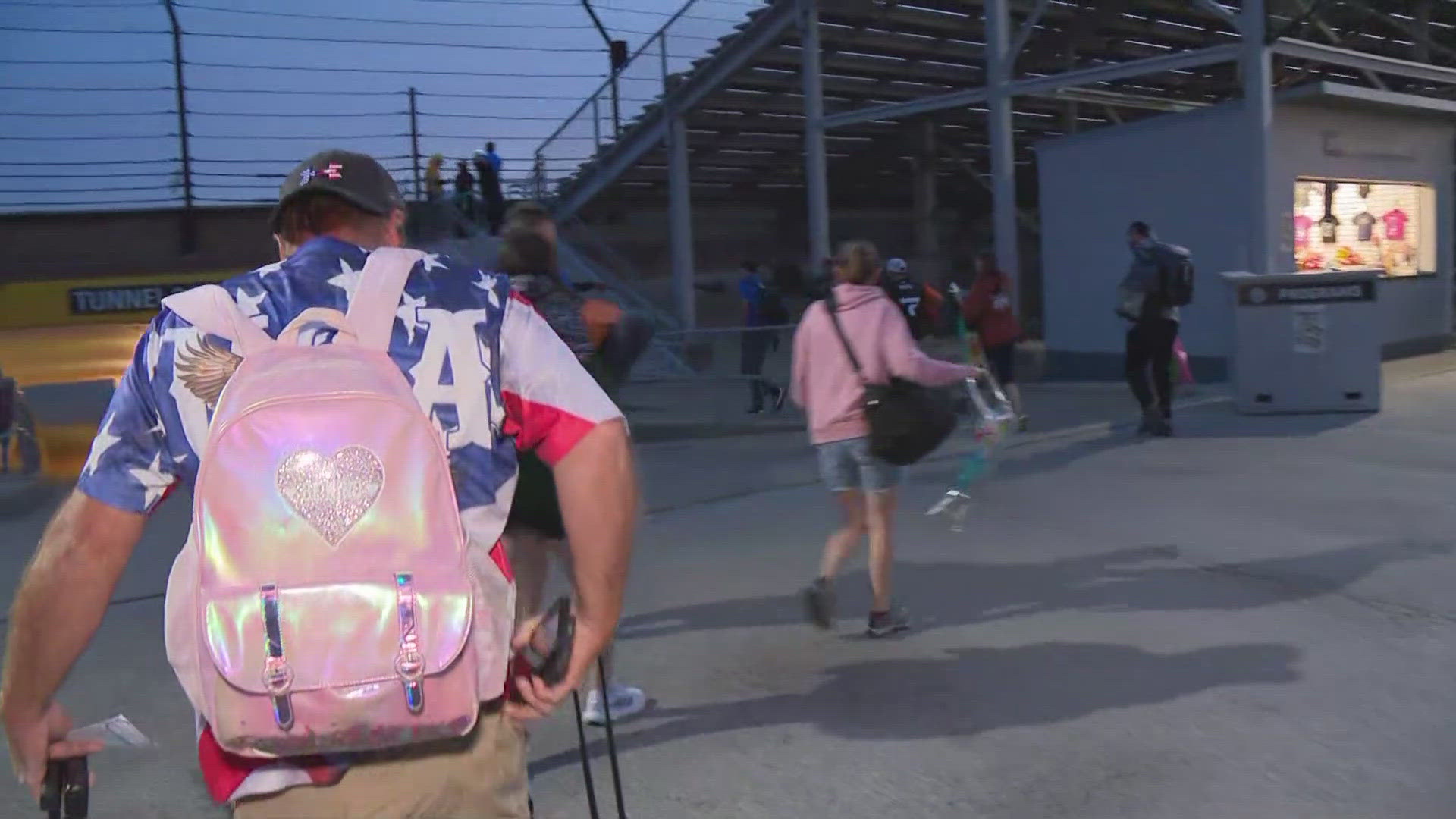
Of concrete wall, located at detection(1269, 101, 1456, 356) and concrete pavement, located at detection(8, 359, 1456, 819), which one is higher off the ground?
concrete wall, located at detection(1269, 101, 1456, 356)

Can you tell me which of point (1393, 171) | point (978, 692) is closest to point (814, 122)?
point (1393, 171)

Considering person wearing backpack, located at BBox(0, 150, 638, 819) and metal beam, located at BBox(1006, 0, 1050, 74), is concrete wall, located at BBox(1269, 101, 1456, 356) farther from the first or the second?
person wearing backpack, located at BBox(0, 150, 638, 819)

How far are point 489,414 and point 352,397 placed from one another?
0.83 feet

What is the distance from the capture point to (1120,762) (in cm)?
418

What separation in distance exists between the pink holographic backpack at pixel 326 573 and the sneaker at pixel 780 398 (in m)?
11.5

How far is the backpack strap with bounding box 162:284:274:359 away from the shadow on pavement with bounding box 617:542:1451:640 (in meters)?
4.02

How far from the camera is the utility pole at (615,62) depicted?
18984 millimetres

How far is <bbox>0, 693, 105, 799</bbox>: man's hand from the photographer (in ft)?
6.44

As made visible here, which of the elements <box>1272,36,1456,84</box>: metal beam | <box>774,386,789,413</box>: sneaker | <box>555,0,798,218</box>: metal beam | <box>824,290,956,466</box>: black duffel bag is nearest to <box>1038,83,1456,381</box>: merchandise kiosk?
<box>1272,36,1456,84</box>: metal beam

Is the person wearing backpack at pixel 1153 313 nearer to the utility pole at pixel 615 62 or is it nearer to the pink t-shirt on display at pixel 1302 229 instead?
the pink t-shirt on display at pixel 1302 229

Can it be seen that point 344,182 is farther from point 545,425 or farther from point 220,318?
point 545,425

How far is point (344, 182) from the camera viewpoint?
6.77ft

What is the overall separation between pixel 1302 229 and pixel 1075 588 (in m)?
10.4

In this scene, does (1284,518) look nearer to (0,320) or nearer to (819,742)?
(819,742)
